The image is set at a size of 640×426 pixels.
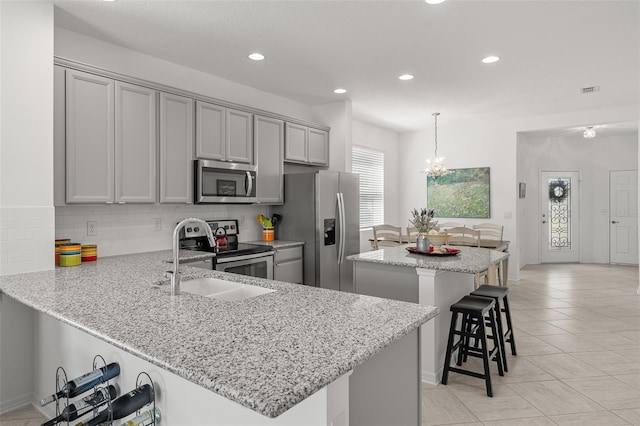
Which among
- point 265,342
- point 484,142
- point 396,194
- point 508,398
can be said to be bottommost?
point 508,398

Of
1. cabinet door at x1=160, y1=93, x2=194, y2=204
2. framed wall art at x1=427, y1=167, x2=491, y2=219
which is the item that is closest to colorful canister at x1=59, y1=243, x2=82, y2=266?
cabinet door at x1=160, y1=93, x2=194, y2=204

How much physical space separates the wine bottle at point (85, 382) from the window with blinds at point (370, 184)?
5.24 metres

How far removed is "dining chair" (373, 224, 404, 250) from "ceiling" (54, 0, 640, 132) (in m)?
1.88

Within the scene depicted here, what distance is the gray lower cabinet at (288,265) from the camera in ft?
13.7

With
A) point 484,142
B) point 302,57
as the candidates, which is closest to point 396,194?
point 484,142

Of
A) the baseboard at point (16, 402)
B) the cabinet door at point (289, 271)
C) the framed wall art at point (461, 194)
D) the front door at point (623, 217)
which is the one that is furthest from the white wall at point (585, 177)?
the baseboard at point (16, 402)

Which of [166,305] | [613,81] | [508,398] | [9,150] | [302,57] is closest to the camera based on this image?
[166,305]

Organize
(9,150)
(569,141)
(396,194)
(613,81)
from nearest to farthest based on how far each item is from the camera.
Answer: (9,150)
(613,81)
(396,194)
(569,141)

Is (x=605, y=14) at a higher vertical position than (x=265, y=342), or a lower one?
higher

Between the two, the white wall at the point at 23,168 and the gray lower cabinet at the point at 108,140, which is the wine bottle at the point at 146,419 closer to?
the white wall at the point at 23,168

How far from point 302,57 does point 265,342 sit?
10.3 ft

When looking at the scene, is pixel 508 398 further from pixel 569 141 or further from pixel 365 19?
pixel 569 141

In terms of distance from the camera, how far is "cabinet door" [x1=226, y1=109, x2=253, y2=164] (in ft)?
13.1

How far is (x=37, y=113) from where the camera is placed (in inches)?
102
